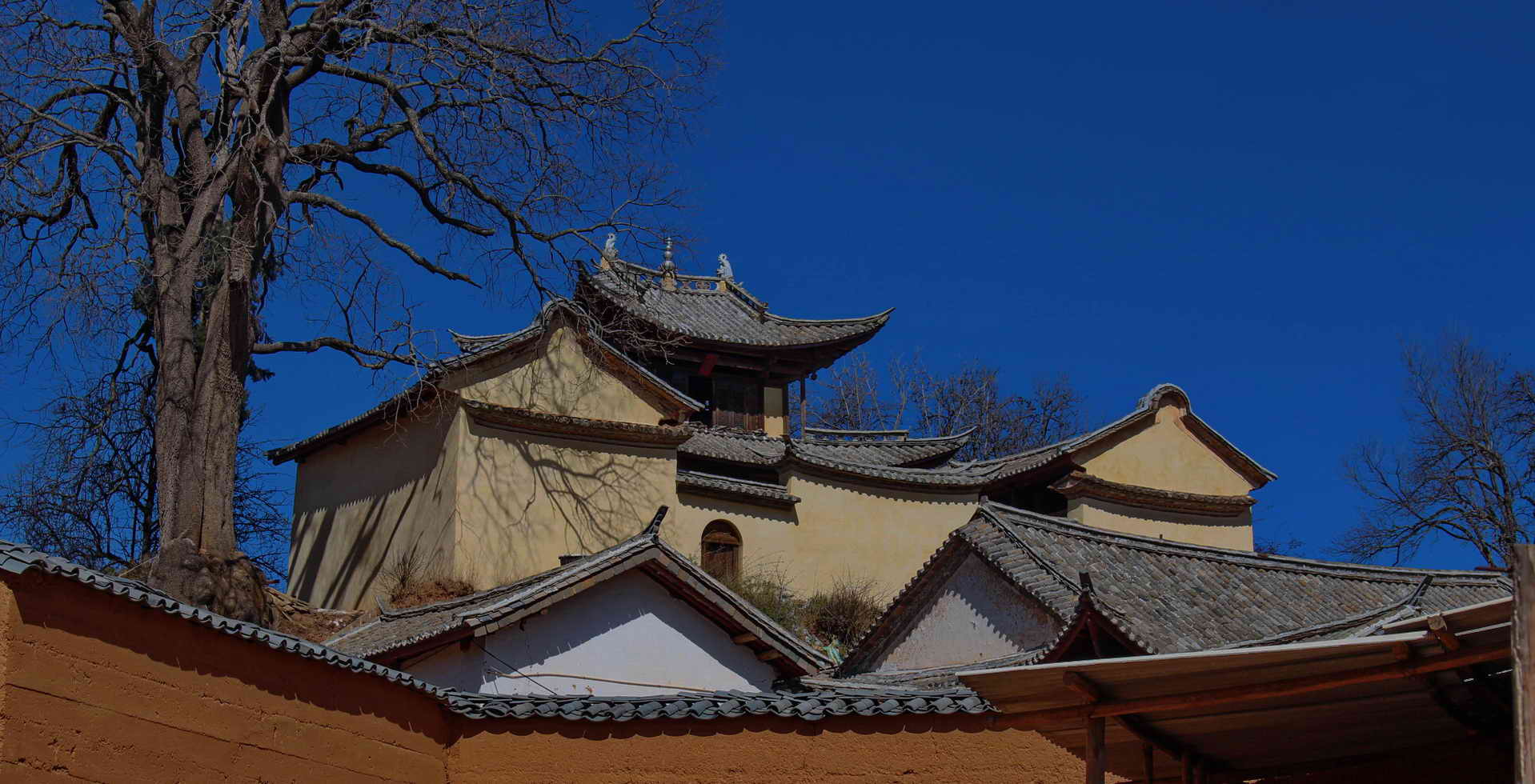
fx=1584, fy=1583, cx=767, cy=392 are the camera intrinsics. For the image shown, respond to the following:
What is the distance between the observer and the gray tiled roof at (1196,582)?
1688 centimetres

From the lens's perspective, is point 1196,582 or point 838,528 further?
point 838,528

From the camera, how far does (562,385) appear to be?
23812mm

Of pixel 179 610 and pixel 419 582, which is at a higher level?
pixel 419 582

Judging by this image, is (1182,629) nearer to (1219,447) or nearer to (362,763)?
(362,763)

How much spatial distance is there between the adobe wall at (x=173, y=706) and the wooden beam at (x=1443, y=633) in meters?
5.55

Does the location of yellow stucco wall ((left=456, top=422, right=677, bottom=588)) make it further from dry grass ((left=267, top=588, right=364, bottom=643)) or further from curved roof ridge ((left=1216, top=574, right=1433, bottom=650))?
curved roof ridge ((left=1216, top=574, right=1433, bottom=650))

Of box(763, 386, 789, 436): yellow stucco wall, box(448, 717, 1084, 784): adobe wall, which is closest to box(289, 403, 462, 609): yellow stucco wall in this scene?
box(763, 386, 789, 436): yellow stucco wall

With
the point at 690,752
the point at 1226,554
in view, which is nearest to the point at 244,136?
the point at 690,752

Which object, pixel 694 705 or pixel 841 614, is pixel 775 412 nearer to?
pixel 841 614

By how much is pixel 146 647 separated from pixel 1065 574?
11784 millimetres

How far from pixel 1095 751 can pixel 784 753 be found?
271 centimetres

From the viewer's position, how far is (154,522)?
21.0 meters

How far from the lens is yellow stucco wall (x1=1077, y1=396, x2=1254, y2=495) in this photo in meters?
29.3

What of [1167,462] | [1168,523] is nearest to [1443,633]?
[1168,523]
